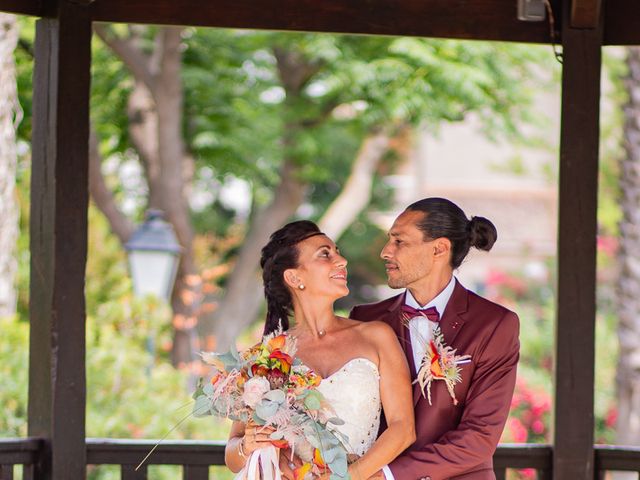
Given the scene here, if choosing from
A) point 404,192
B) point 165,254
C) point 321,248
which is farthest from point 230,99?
point 404,192

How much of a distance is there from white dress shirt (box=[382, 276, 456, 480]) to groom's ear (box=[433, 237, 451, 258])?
12cm

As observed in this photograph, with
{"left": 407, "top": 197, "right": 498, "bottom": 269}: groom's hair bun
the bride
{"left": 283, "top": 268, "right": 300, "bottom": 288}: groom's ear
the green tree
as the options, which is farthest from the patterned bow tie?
the green tree

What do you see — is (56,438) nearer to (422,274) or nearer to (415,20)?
(422,274)

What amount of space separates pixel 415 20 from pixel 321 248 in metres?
1.23

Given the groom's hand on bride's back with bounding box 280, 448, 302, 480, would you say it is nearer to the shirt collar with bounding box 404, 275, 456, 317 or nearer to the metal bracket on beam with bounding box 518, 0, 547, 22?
the shirt collar with bounding box 404, 275, 456, 317

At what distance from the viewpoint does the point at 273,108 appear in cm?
1252

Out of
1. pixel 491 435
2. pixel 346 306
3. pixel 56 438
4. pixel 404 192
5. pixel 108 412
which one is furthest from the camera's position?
pixel 404 192

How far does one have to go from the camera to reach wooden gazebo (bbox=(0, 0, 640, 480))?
421 centimetres

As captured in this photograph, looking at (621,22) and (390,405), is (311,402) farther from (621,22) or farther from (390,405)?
(621,22)

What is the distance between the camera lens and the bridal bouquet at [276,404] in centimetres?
327

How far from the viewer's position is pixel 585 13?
4281mm

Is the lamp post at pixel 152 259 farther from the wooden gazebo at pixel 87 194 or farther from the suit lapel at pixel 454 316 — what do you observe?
the suit lapel at pixel 454 316

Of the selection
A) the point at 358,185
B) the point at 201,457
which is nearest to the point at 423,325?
the point at 201,457

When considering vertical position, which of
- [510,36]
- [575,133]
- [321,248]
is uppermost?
[510,36]
